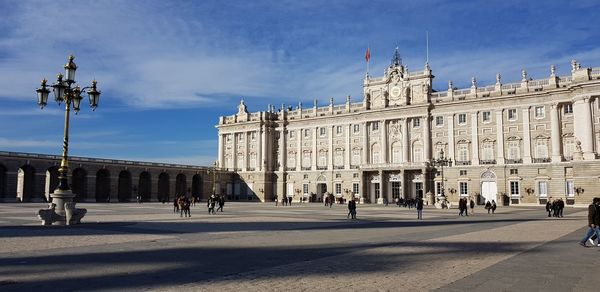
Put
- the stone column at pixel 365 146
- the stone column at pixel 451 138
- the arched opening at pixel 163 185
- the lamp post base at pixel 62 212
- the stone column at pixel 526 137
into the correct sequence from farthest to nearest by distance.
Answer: the arched opening at pixel 163 185
the stone column at pixel 365 146
the stone column at pixel 451 138
the stone column at pixel 526 137
the lamp post base at pixel 62 212

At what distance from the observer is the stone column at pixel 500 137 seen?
66.9m

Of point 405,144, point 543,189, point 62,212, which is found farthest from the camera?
point 405,144

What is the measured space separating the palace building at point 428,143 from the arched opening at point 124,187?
20559mm

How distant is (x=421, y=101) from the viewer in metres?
74.4

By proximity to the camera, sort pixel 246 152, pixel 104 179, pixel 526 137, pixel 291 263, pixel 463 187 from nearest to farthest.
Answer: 1. pixel 291 263
2. pixel 526 137
3. pixel 463 187
4. pixel 104 179
5. pixel 246 152

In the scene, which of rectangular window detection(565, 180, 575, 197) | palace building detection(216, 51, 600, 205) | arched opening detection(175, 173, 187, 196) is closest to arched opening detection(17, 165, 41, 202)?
arched opening detection(175, 173, 187, 196)

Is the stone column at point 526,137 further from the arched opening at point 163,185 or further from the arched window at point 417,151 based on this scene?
the arched opening at point 163,185

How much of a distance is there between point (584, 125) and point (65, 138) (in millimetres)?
57200

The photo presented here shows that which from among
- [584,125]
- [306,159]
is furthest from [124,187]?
[584,125]

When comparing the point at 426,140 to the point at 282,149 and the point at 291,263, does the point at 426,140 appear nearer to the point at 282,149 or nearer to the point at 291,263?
the point at 282,149

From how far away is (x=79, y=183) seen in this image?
244 ft

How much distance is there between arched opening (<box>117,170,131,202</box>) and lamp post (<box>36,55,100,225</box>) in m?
55.1

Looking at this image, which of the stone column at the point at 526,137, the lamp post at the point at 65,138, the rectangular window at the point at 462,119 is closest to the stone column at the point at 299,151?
the rectangular window at the point at 462,119

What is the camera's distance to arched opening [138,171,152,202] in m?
81.6
